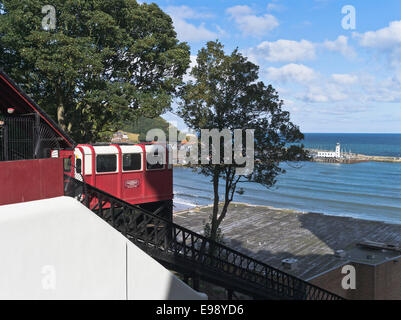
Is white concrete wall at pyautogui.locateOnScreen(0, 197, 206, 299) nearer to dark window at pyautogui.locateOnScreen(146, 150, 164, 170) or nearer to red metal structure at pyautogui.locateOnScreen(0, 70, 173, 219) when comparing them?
red metal structure at pyautogui.locateOnScreen(0, 70, 173, 219)

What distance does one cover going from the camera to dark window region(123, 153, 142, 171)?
46.6 feet

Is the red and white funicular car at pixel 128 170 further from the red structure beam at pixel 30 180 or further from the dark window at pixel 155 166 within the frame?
the red structure beam at pixel 30 180

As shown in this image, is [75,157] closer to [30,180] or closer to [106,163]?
[106,163]

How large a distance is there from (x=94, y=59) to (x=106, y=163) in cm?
734

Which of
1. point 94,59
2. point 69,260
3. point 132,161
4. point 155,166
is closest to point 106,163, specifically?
point 132,161

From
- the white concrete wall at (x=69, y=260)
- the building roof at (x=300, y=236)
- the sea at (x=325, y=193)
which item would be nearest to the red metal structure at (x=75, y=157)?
the white concrete wall at (x=69, y=260)

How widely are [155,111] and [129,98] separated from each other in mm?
1631

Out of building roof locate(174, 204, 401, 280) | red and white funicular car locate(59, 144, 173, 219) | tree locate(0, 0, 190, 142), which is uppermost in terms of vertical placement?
tree locate(0, 0, 190, 142)

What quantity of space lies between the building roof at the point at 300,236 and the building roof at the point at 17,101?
15.0 meters

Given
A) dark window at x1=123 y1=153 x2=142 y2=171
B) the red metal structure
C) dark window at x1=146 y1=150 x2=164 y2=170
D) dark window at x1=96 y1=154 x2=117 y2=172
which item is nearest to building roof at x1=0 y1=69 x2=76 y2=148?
the red metal structure

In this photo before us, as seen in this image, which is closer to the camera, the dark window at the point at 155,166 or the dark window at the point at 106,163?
the dark window at the point at 106,163

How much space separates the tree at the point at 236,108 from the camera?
19.6 meters

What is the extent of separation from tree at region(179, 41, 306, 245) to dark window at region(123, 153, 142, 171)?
5.89 meters
